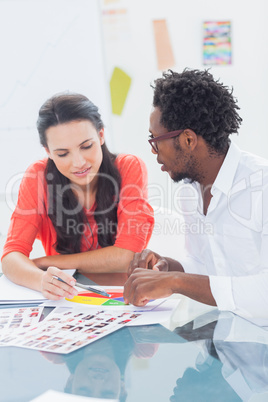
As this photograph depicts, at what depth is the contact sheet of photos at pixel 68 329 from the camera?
35.6 inches

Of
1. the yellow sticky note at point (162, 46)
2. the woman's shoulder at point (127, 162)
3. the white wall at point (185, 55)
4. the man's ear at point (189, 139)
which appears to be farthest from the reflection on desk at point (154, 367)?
the yellow sticky note at point (162, 46)

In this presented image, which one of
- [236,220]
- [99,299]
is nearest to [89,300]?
[99,299]

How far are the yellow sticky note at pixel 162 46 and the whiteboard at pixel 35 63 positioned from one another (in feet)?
1.43

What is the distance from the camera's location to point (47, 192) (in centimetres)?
170

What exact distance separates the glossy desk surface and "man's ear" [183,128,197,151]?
55 cm

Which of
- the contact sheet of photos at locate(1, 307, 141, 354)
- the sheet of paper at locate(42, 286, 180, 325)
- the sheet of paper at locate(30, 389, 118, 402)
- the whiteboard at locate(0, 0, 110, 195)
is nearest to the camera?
the sheet of paper at locate(30, 389, 118, 402)

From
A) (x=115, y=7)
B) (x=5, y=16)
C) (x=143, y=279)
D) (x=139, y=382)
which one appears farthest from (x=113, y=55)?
(x=139, y=382)

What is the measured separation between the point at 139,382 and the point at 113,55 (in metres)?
2.39

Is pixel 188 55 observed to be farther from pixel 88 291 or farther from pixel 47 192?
pixel 88 291

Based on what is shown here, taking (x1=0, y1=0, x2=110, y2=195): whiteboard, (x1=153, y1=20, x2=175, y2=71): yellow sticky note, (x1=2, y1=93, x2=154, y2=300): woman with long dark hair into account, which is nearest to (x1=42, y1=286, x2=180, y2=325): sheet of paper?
(x1=2, y1=93, x2=154, y2=300): woman with long dark hair

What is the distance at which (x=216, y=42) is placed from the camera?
112 inches

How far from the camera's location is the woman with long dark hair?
1.54 m

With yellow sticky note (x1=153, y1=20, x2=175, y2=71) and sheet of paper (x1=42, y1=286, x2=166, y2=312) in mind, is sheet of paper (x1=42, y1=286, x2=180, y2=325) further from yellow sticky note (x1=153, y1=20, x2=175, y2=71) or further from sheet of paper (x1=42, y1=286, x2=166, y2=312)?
yellow sticky note (x1=153, y1=20, x2=175, y2=71)

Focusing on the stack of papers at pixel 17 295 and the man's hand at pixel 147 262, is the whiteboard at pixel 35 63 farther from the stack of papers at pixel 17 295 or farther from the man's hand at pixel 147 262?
the man's hand at pixel 147 262
